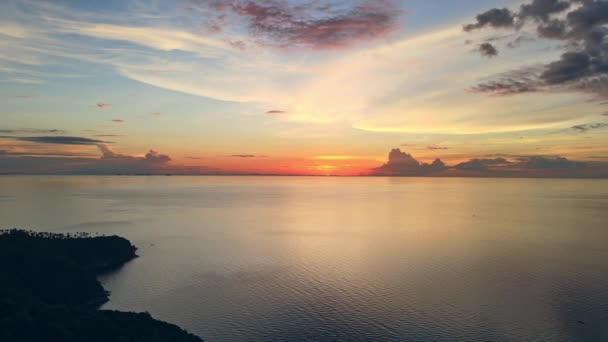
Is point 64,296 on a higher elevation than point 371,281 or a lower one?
higher

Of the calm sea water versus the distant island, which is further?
Result: the calm sea water

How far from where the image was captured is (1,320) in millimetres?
43594

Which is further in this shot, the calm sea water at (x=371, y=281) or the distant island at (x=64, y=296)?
the calm sea water at (x=371, y=281)

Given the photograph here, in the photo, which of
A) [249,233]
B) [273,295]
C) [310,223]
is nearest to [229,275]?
[273,295]

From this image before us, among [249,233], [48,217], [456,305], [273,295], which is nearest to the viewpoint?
[456,305]

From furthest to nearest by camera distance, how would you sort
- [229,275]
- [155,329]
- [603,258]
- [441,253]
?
[441,253] < [603,258] < [229,275] < [155,329]

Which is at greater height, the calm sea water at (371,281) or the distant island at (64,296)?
the distant island at (64,296)

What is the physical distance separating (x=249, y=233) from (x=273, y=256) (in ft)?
134

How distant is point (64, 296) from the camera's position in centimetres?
7025

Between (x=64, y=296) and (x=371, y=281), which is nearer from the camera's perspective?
(x=64, y=296)

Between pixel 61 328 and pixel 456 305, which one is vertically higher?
pixel 61 328

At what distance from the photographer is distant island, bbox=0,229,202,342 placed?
149 ft

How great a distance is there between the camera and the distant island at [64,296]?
45281 mm

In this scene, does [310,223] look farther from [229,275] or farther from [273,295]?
[273,295]
